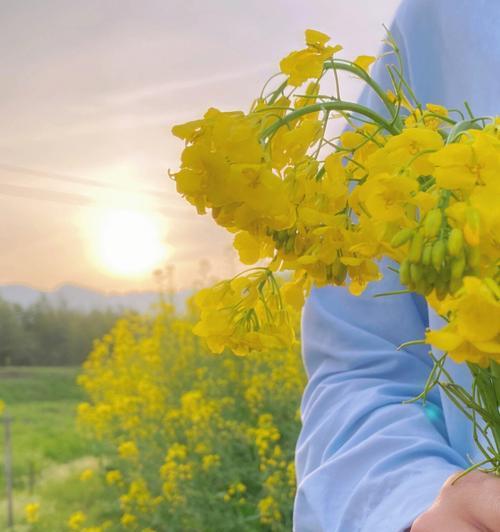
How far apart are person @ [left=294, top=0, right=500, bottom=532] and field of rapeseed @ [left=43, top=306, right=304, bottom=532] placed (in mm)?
2247

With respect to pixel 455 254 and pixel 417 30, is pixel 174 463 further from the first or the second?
pixel 455 254

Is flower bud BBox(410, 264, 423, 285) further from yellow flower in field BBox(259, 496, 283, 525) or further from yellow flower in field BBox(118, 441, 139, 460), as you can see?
yellow flower in field BBox(118, 441, 139, 460)

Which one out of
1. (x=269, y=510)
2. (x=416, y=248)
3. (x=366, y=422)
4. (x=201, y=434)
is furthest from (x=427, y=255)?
(x=201, y=434)

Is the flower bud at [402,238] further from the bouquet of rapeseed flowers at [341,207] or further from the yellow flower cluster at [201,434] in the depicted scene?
the yellow flower cluster at [201,434]

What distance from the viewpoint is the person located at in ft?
2.59

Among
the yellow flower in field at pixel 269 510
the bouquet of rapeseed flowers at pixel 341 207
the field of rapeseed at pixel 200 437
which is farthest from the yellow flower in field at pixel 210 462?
the bouquet of rapeseed flowers at pixel 341 207

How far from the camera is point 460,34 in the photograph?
955 mm

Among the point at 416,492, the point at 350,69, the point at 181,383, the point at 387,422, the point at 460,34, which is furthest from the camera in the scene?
the point at 181,383

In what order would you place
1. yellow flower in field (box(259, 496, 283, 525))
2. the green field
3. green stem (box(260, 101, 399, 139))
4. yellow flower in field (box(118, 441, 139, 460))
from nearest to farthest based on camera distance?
green stem (box(260, 101, 399, 139)) → yellow flower in field (box(259, 496, 283, 525)) → yellow flower in field (box(118, 441, 139, 460)) → the green field

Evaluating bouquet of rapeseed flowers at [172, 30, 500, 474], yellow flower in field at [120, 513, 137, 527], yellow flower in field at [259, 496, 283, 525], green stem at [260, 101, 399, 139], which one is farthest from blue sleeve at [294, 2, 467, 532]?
yellow flower in field at [120, 513, 137, 527]

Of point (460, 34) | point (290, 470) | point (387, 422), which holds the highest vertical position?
point (460, 34)

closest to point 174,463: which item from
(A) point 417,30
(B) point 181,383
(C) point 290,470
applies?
(C) point 290,470

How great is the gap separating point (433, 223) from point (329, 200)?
0.10 metres

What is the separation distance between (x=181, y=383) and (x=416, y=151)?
12.0 feet
